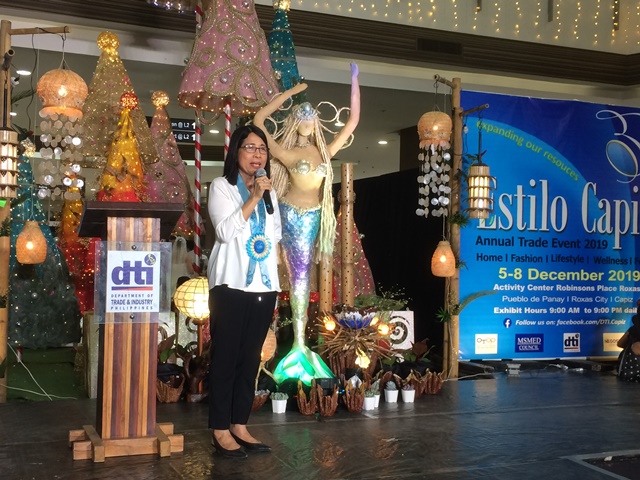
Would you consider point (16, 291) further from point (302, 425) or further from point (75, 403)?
point (302, 425)

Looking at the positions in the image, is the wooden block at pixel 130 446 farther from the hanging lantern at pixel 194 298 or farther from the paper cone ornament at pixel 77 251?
the paper cone ornament at pixel 77 251

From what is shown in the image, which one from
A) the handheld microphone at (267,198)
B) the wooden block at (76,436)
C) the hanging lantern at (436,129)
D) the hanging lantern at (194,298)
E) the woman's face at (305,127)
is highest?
the hanging lantern at (436,129)

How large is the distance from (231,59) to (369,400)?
7.80 feet

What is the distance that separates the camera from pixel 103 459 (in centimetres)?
355

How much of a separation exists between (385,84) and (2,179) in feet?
15.2

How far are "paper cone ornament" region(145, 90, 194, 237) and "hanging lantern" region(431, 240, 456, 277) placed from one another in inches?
101

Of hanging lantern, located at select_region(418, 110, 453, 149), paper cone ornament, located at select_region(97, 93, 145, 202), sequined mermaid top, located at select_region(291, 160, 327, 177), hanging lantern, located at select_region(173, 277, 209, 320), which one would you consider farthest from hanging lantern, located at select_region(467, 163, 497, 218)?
paper cone ornament, located at select_region(97, 93, 145, 202)

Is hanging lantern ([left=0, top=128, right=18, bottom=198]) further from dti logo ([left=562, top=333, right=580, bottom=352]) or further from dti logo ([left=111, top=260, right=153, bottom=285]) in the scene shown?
dti logo ([left=562, top=333, right=580, bottom=352])

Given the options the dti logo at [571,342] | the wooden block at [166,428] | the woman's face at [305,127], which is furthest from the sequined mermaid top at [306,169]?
the dti logo at [571,342]

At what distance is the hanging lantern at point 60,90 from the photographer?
5.54 meters

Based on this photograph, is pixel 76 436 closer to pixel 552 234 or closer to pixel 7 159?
pixel 7 159

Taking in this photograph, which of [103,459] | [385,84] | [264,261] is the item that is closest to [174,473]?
[103,459]

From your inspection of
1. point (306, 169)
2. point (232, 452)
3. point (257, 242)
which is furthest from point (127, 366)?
point (306, 169)

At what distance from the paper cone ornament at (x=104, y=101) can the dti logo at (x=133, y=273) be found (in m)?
3.19
